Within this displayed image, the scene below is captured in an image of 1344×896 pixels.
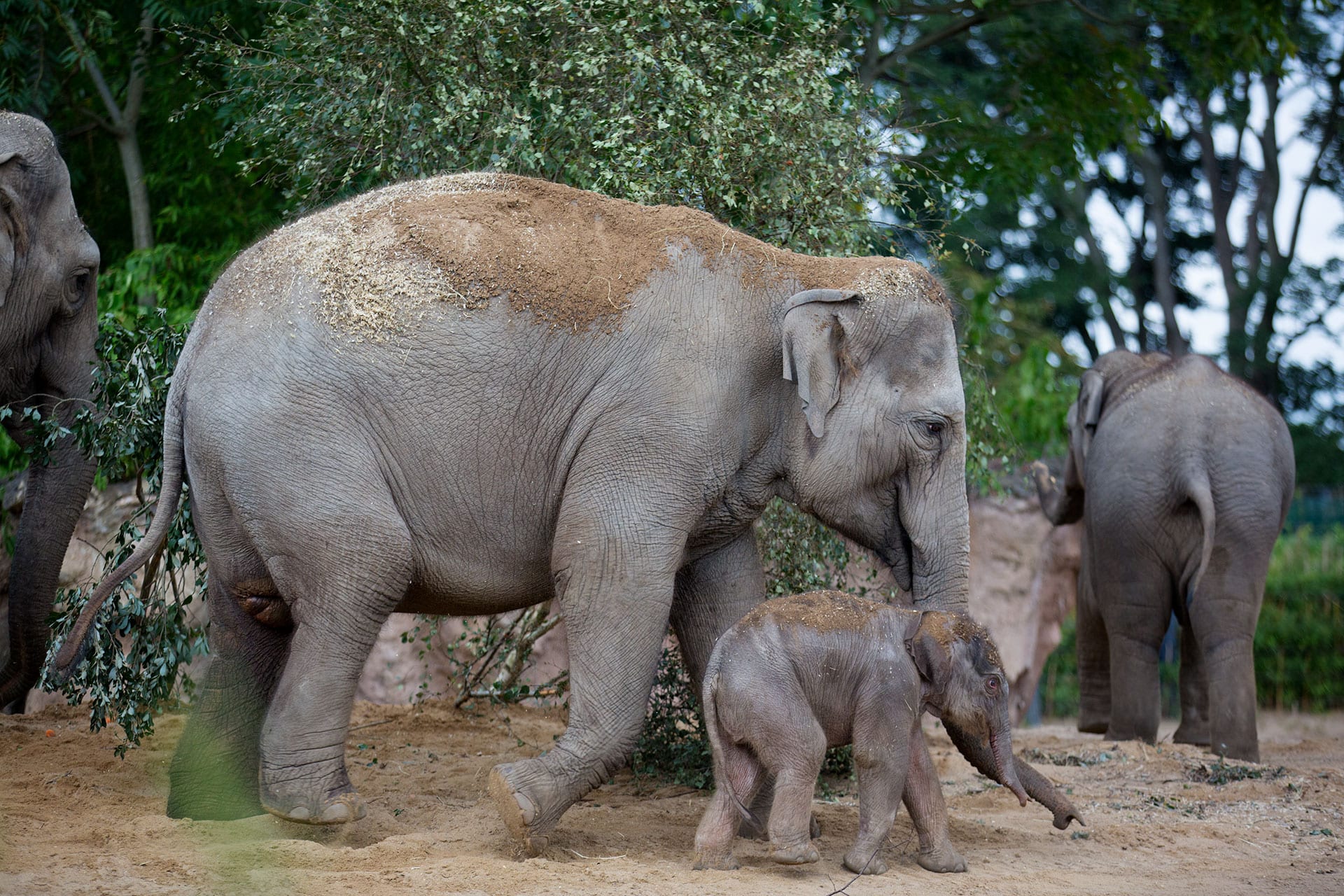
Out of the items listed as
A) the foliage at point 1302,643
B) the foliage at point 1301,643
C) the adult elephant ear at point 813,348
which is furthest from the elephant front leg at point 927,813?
the foliage at point 1302,643

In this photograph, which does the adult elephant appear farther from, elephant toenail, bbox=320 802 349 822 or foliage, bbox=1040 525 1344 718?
foliage, bbox=1040 525 1344 718

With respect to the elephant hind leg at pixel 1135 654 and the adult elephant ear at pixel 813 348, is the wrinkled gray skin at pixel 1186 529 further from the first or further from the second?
the adult elephant ear at pixel 813 348

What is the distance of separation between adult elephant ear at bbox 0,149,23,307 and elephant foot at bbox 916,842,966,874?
451 cm

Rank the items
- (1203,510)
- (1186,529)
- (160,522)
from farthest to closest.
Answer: (1186,529), (1203,510), (160,522)

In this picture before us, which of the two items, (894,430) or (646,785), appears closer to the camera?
(894,430)

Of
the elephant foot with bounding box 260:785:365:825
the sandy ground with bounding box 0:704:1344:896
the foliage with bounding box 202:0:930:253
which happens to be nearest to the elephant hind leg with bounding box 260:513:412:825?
the elephant foot with bounding box 260:785:365:825

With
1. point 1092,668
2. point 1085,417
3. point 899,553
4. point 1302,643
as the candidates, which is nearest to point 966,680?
point 899,553

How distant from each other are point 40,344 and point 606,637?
10.9 ft

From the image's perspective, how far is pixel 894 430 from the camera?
218 inches

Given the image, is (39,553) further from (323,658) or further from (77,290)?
(323,658)

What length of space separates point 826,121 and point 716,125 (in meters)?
0.70

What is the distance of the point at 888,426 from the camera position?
5543mm

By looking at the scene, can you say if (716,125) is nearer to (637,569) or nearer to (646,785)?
(637,569)

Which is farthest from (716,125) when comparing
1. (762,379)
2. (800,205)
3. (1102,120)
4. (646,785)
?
(1102,120)
